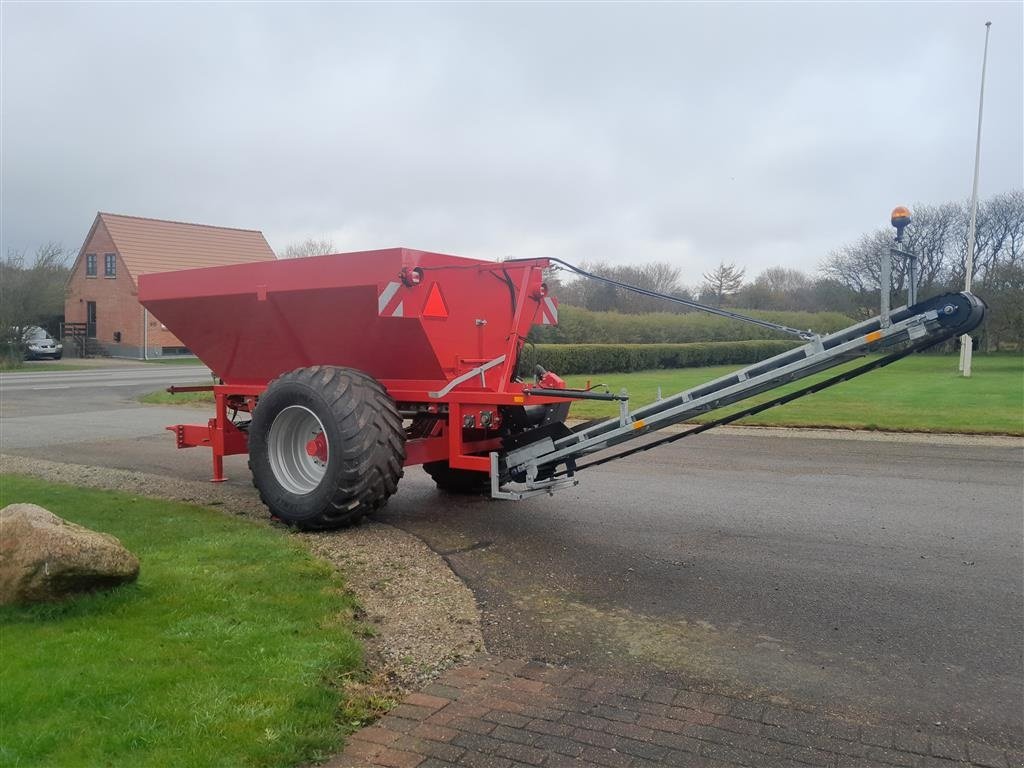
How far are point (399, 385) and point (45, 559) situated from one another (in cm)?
322

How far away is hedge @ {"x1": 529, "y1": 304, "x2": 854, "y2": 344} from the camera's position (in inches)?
1153

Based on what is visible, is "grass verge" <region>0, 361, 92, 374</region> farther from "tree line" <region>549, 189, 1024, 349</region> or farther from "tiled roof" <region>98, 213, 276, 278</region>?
"tree line" <region>549, 189, 1024, 349</region>

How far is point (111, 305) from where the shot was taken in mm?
46000

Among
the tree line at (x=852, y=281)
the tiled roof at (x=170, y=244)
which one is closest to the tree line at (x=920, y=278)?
the tree line at (x=852, y=281)

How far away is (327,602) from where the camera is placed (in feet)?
15.9

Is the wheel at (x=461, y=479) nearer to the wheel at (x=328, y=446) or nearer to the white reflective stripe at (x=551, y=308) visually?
the wheel at (x=328, y=446)

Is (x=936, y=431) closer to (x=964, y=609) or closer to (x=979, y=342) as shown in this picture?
(x=964, y=609)

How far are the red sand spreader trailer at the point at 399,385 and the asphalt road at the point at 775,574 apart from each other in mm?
686

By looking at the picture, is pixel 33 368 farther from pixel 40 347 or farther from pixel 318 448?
pixel 318 448

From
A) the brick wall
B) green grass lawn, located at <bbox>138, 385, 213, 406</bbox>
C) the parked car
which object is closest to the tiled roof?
the brick wall

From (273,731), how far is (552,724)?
113 cm

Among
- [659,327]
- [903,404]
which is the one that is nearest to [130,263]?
[659,327]

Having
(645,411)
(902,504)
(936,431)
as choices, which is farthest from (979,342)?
(645,411)

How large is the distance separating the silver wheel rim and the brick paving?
12.0 feet
